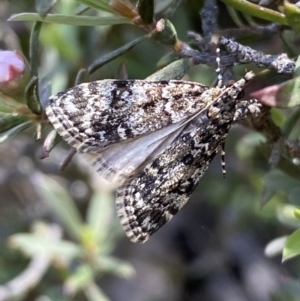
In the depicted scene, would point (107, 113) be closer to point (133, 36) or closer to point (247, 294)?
point (133, 36)

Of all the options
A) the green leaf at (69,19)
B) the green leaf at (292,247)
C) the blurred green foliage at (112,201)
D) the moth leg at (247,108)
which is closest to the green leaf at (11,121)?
the blurred green foliage at (112,201)

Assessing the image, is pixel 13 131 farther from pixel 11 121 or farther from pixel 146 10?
pixel 146 10

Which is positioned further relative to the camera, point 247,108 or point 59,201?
point 59,201

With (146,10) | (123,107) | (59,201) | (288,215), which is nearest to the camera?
(146,10)

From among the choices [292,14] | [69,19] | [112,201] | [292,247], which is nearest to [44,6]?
[69,19]

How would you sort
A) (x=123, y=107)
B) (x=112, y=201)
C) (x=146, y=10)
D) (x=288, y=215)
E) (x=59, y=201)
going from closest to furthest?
(x=146, y=10) < (x=123, y=107) < (x=288, y=215) < (x=59, y=201) < (x=112, y=201)

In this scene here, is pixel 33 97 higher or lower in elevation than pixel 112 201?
higher
